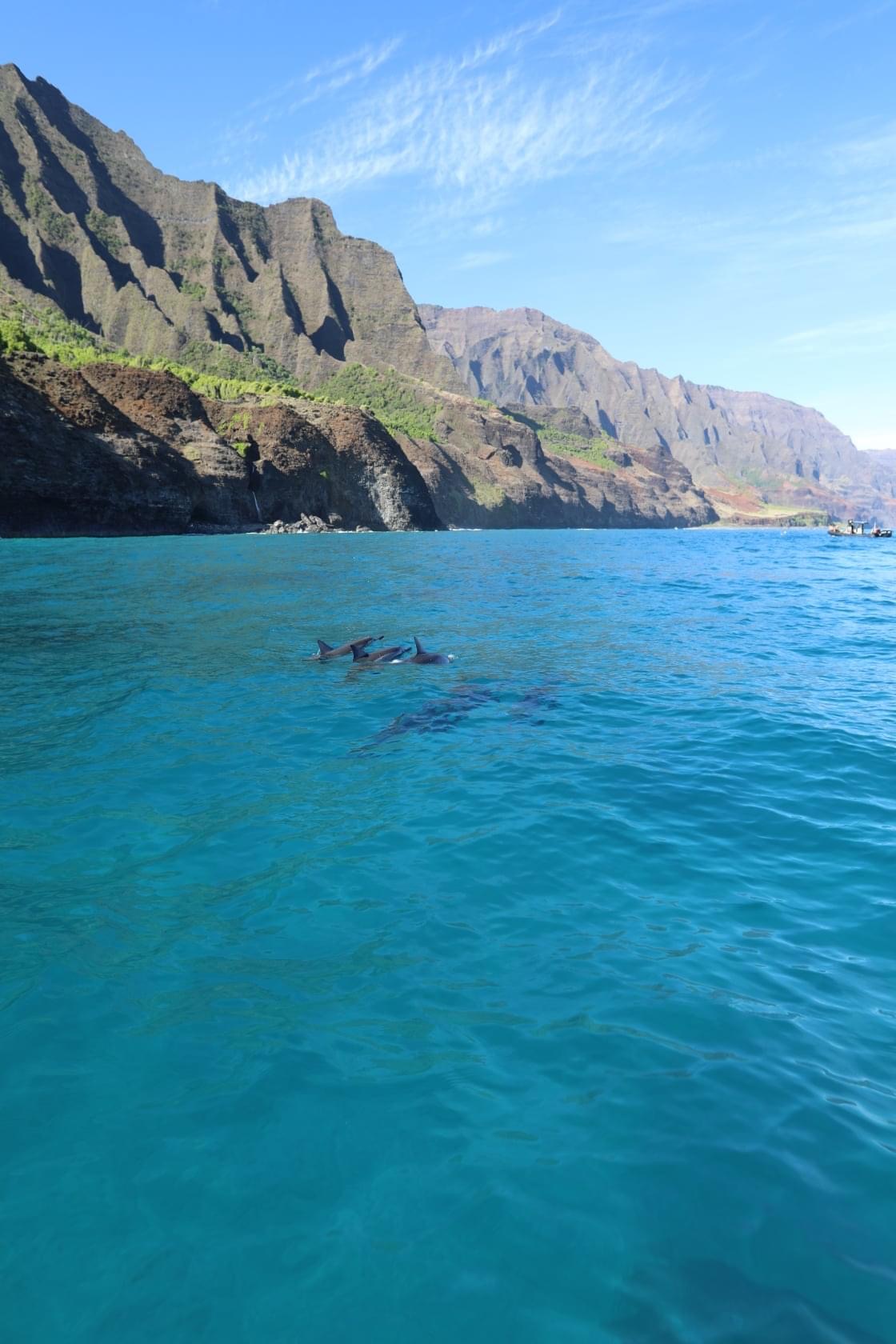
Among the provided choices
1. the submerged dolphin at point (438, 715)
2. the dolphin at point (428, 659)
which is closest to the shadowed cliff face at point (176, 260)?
the dolphin at point (428, 659)

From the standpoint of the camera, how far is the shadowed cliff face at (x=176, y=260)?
130 m

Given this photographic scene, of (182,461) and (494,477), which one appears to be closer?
(182,461)

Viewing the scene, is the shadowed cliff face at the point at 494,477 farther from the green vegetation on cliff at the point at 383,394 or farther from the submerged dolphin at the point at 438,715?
the submerged dolphin at the point at 438,715

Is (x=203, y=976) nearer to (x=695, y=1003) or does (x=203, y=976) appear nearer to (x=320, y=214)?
(x=695, y=1003)

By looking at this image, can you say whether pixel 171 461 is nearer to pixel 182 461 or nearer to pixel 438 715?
pixel 182 461

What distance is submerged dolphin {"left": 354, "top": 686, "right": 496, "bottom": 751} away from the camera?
10.5 m

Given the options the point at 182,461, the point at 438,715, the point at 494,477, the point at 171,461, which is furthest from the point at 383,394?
the point at 438,715

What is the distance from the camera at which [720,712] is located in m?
11.7

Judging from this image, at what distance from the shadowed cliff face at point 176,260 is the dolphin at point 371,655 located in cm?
13477

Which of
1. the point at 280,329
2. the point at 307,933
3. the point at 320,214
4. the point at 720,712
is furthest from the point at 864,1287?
the point at 320,214

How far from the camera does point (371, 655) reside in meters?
15.2

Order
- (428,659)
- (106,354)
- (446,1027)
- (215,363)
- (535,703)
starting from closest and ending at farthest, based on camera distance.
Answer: (446,1027), (535,703), (428,659), (106,354), (215,363)

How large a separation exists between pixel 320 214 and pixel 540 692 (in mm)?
192493

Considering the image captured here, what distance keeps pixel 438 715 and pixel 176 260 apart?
175m
